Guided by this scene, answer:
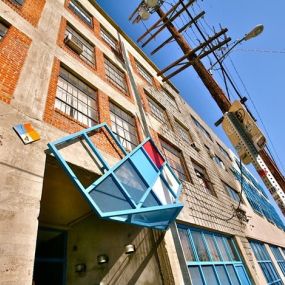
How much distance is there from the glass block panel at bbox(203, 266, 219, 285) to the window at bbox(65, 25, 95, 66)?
9.10m

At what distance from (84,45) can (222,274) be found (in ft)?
36.7

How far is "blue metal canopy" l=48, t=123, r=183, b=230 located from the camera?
4.21 meters

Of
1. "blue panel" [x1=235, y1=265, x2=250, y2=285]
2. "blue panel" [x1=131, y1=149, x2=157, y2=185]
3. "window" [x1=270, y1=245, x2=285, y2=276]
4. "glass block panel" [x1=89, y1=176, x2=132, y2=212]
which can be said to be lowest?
"blue panel" [x1=235, y1=265, x2=250, y2=285]

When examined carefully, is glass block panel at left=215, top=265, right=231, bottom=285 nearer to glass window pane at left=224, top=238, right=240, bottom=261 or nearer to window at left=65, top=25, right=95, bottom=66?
glass window pane at left=224, top=238, right=240, bottom=261

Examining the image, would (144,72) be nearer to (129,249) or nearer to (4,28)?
(4,28)

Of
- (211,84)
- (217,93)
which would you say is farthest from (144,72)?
(217,93)

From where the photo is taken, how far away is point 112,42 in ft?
45.5

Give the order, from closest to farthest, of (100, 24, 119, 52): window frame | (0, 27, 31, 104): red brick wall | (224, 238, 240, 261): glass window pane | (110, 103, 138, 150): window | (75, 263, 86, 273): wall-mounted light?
(0, 27, 31, 104): red brick wall, (75, 263, 86, 273): wall-mounted light, (110, 103, 138, 150): window, (224, 238, 240, 261): glass window pane, (100, 24, 119, 52): window frame

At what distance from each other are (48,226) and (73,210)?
45.0 inches

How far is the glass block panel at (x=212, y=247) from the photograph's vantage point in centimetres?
846

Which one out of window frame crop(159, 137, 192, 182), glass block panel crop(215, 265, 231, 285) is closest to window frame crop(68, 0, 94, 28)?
window frame crop(159, 137, 192, 182)

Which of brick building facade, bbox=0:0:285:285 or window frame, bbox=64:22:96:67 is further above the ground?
window frame, bbox=64:22:96:67

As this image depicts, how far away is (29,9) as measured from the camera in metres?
7.48

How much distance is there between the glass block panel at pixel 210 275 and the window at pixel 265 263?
18.5ft
